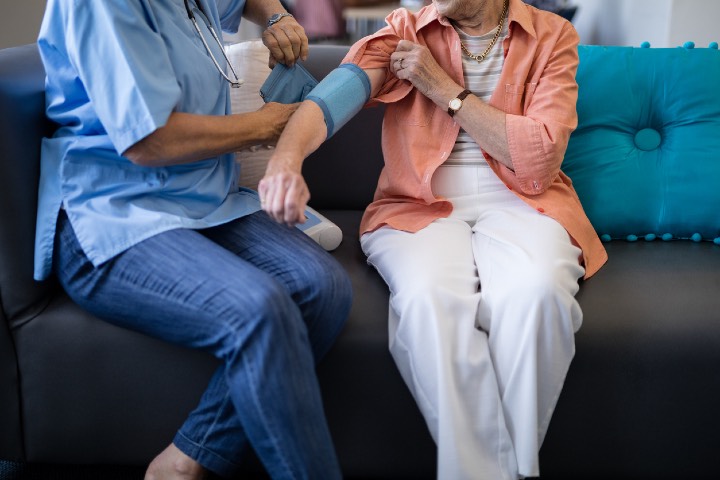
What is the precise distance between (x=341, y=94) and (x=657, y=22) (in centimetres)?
126

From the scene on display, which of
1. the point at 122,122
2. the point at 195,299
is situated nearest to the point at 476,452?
the point at 195,299

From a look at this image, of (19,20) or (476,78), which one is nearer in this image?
(476,78)

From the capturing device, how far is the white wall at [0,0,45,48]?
103 inches

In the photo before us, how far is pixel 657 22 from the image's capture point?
2.24 metres

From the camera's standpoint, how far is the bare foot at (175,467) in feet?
4.06

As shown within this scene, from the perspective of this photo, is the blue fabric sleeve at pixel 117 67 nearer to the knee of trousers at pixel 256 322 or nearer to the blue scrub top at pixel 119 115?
the blue scrub top at pixel 119 115

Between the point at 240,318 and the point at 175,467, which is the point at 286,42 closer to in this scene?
the point at 240,318

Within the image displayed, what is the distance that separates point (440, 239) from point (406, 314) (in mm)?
213

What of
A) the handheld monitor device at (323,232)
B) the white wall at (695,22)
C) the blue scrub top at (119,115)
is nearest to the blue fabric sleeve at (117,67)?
the blue scrub top at (119,115)

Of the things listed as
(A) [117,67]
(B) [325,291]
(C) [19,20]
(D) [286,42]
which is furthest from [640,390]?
(C) [19,20]

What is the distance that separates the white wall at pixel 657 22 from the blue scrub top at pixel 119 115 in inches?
55.5

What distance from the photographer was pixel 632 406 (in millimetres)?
1364

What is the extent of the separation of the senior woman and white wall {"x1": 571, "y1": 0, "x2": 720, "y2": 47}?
74 centimetres

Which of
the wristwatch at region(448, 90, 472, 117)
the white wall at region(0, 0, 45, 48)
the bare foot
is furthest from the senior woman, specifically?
the white wall at region(0, 0, 45, 48)
